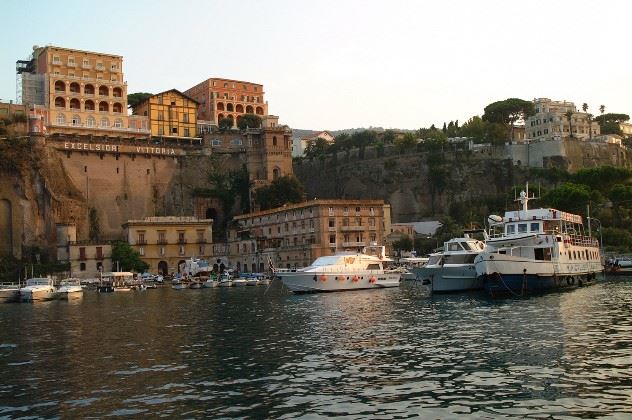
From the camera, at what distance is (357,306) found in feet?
156

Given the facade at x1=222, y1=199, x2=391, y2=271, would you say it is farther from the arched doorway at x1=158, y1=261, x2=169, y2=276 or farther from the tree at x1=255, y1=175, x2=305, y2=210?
the arched doorway at x1=158, y1=261, x2=169, y2=276

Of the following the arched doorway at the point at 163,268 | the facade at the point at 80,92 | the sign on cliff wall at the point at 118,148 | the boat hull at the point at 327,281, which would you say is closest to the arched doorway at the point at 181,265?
the arched doorway at the point at 163,268

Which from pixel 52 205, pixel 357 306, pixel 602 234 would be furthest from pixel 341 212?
pixel 357 306

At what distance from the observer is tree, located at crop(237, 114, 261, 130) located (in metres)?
135

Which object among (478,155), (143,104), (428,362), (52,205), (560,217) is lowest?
(428,362)

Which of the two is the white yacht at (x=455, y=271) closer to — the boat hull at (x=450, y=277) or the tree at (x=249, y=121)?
the boat hull at (x=450, y=277)

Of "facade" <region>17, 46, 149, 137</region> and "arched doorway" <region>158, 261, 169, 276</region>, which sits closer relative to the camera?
"arched doorway" <region>158, 261, 169, 276</region>

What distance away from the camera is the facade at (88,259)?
98.8m

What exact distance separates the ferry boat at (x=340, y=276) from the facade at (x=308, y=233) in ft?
92.8

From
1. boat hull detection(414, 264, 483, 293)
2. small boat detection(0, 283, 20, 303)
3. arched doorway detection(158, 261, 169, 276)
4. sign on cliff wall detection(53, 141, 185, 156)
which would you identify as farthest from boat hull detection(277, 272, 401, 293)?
sign on cliff wall detection(53, 141, 185, 156)

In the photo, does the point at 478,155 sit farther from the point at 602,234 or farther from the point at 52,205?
the point at 52,205

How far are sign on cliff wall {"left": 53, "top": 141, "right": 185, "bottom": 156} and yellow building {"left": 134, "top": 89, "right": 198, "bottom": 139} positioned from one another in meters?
6.64

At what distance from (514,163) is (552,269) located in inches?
3102

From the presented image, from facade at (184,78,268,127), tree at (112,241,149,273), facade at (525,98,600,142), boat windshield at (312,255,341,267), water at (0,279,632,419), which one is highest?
facade at (184,78,268,127)
